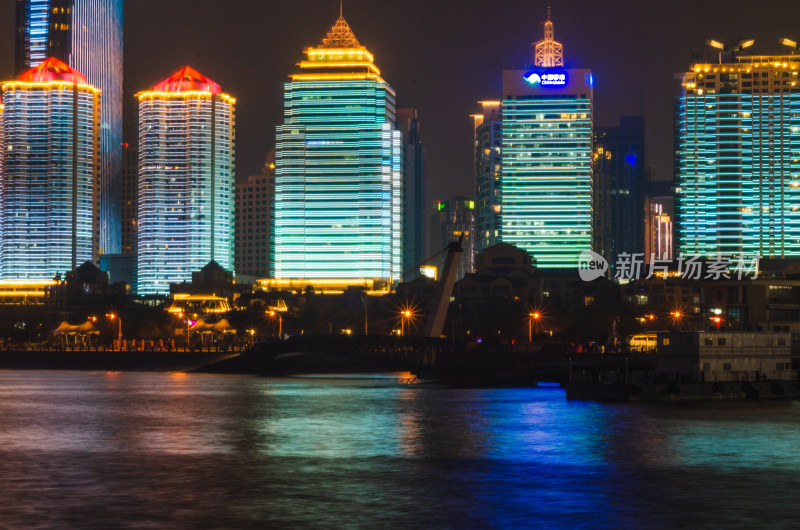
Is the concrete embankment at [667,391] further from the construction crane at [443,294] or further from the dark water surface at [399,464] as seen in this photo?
the construction crane at [443,294]

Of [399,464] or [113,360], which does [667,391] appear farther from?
[113,360]

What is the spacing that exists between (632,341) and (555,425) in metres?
66.1

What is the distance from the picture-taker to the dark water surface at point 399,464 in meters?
45.0

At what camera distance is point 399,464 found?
193 ft

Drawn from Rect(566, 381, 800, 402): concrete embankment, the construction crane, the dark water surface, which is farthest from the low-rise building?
the construction crane

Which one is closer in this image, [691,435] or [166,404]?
[691,435]

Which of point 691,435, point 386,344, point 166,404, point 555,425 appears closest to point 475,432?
point 555,425

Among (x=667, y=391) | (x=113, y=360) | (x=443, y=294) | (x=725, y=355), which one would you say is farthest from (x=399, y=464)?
(x=113, y=360)

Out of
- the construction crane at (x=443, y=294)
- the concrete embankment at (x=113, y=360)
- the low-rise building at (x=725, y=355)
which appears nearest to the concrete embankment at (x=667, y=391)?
the low-rise building at (x=725, y=355)

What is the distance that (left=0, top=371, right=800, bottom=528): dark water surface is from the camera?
45.0 metres

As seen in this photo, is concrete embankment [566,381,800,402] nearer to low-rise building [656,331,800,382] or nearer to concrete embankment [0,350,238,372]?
low-rise building [656,331,800,382]

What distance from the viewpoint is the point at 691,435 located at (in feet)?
232

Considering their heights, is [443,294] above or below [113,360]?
above

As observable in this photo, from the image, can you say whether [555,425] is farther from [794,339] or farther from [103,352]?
[103,352]
